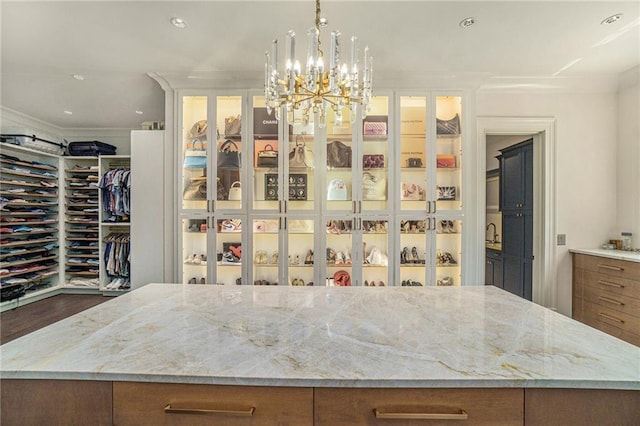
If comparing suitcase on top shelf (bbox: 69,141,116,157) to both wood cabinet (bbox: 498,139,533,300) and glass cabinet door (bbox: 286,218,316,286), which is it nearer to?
glass cabinet door (bbox: 286,218,316,286)

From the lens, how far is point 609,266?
8.92 feet

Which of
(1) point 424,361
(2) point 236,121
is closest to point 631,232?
(1) point 424,361

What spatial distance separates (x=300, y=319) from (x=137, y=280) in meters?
2.81

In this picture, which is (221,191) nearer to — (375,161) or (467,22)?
(375,161)

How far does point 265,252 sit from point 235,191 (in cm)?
70

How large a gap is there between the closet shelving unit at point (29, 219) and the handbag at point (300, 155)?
151 inches

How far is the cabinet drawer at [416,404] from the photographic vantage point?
774 mm

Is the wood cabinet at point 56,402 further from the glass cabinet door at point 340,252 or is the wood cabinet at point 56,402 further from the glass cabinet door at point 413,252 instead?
the glass cabinet door at point 413,252

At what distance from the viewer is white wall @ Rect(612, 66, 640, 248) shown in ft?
9.68

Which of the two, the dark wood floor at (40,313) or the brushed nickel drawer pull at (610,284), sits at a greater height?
the brushed nickel drawer pull at (610,284)

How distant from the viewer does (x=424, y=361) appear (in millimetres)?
821

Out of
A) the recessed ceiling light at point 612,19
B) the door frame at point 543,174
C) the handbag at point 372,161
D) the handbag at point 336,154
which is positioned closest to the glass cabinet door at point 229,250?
the handbag at point 336,154

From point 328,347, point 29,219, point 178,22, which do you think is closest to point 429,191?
point 328,347

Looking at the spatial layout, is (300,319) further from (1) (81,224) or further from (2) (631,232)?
(1) (81,224)
